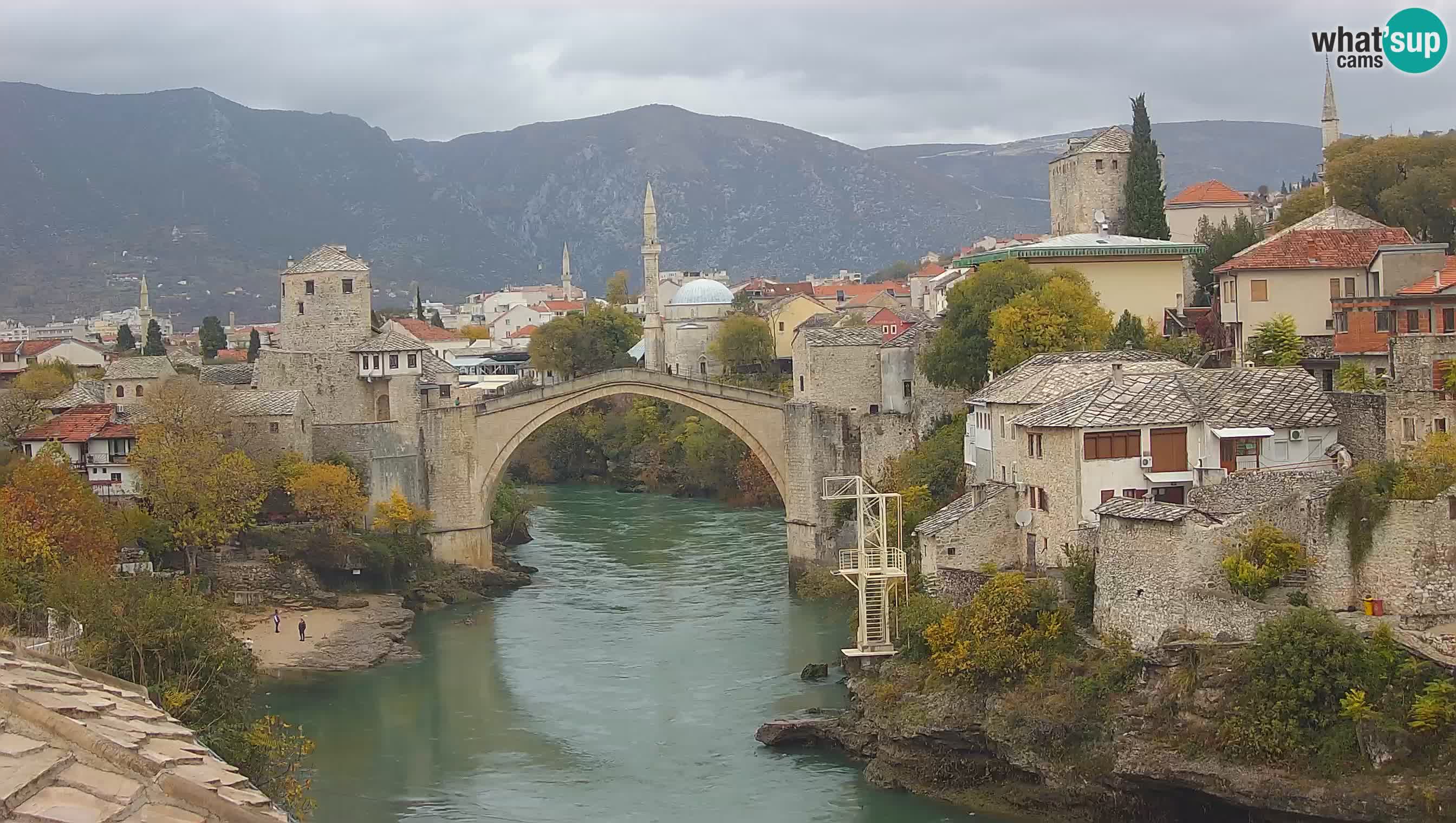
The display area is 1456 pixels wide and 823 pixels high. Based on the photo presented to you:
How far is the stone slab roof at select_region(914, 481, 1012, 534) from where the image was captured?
104ft

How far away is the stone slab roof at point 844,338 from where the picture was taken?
151ft

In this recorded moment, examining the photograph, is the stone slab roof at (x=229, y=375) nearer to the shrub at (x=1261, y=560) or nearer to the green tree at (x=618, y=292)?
the shrub at (x=1261, y=560)

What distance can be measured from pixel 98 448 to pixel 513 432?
10582 millimetres

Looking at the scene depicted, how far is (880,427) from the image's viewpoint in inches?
1770

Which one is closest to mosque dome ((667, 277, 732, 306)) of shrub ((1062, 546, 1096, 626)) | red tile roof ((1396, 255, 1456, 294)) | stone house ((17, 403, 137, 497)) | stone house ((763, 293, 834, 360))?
stone house ((763, 293, 834, 360))

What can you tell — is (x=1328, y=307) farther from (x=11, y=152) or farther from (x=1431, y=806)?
(x=11, y=152)

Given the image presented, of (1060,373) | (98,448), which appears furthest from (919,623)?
(98,448)

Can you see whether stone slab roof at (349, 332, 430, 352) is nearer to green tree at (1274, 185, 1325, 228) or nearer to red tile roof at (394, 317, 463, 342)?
green tree at (1274, 185, 1325, 228)

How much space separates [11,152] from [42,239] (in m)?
18.5

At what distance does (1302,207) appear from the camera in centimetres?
4956

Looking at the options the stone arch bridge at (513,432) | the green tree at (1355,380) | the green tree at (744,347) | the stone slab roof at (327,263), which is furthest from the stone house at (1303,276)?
the green tree at (744,347)

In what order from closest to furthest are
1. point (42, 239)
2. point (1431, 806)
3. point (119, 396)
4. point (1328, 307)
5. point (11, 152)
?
point (1431, 806), point (1328, 307), point (119, 396), point (42, 239), point (11, 152)

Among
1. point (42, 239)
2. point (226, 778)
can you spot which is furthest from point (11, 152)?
point (226, 778)

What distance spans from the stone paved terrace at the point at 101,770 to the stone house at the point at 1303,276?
3056 centimetres
